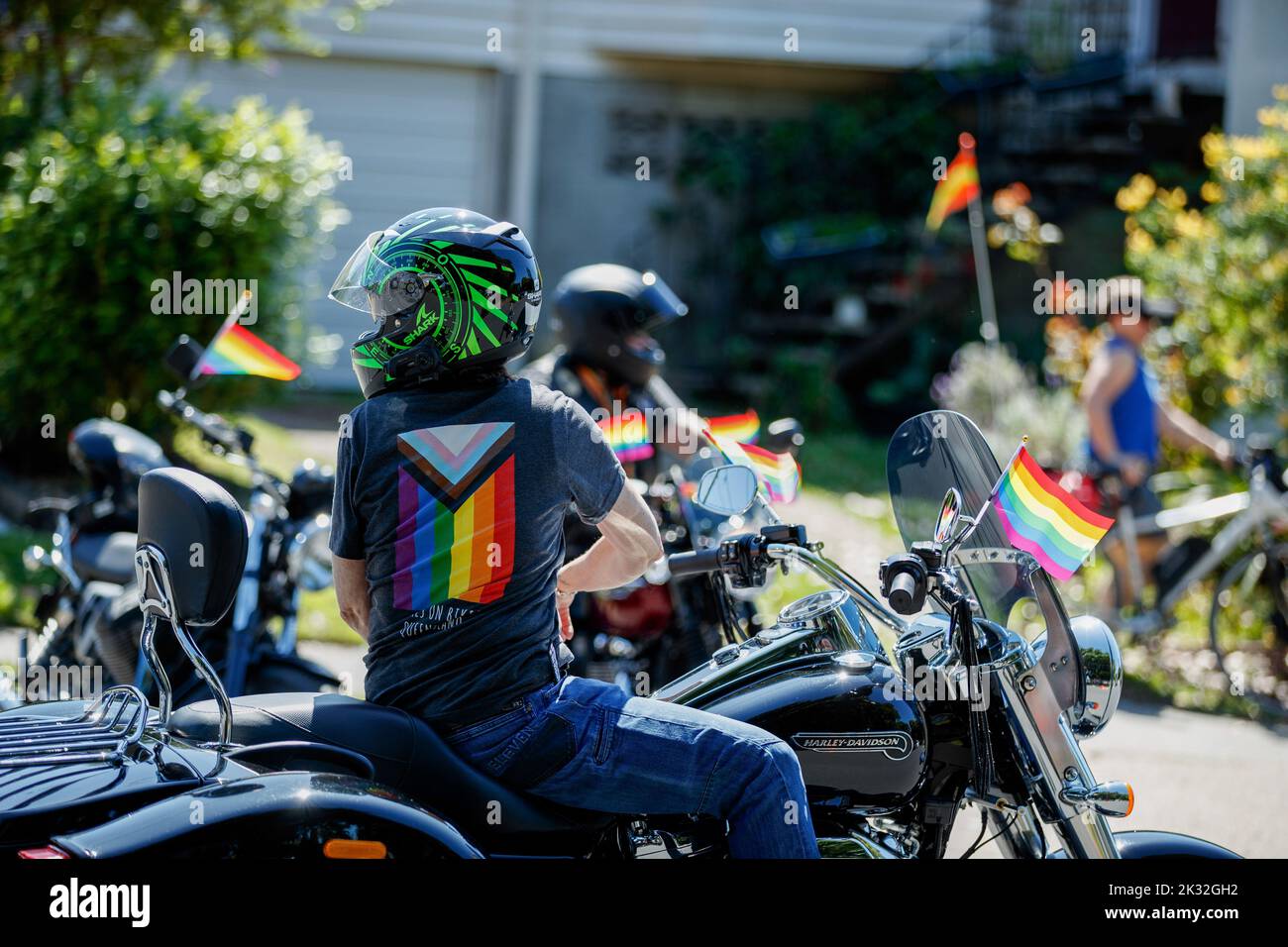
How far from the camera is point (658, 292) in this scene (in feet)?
17.2

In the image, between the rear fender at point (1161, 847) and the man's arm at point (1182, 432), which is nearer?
the rear fender at point (1161, 847)

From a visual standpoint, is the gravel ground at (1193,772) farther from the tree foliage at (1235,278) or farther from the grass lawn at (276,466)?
the tree foliage at (1235,278)

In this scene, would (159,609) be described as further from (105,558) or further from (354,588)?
(105,558)

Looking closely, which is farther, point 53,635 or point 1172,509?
point 1172,509

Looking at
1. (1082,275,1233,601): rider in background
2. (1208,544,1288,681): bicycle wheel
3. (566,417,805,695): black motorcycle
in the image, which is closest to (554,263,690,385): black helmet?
(566,417,805,695): black motorcycle

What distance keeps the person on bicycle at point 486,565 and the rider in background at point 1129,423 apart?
5.34 meters

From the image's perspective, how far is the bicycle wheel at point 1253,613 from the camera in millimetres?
6898

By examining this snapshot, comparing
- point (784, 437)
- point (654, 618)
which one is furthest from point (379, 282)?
point (654, 618)

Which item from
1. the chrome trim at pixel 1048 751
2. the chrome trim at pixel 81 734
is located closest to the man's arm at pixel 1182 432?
the chrome trim at pixel 1048 751

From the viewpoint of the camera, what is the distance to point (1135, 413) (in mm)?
7488
